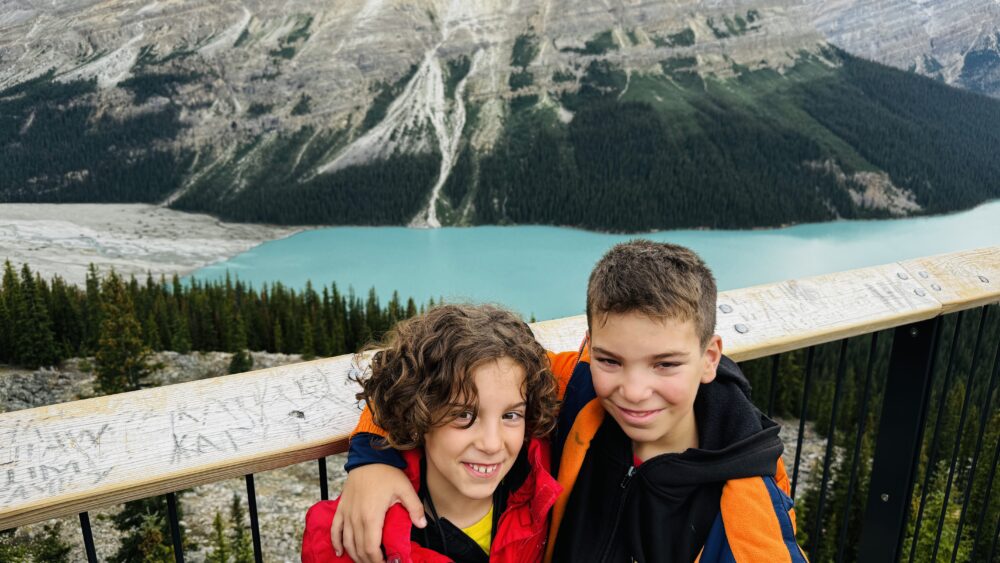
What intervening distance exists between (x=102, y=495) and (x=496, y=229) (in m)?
125

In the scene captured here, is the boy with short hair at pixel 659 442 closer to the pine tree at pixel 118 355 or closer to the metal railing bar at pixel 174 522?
the metal railing bar at pixel 174 522

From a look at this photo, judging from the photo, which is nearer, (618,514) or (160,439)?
(160,439)

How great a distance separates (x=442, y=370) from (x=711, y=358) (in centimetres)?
86

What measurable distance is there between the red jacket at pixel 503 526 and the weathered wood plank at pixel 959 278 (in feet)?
6.00

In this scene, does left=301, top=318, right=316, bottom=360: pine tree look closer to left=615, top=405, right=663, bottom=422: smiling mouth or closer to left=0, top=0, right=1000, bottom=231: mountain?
left=615, top=405, right=663, bottom=422: smiling mouth

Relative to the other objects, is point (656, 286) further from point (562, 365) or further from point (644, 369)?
point (562, 365)

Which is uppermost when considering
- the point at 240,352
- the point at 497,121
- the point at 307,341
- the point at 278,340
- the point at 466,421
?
the point at 497,121

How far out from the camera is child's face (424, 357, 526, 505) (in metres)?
2.01

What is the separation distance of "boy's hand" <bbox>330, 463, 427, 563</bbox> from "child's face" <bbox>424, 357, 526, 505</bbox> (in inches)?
6.2

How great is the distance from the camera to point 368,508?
71.2 inches

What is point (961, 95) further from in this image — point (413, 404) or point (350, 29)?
point (413, 404)

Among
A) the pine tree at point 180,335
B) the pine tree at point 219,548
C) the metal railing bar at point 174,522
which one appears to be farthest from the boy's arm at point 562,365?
the pine tree at point 180,335

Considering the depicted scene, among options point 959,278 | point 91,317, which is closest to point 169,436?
point 959,278

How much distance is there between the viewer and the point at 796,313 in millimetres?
2582
